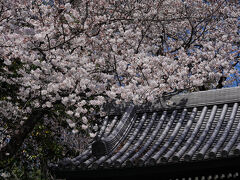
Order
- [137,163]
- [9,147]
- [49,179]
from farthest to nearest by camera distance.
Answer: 1. [49,179]
2. [9,147]
3. [137,163]

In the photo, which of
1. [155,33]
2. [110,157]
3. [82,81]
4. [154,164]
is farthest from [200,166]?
[155,33]

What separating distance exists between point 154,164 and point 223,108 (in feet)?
7.35

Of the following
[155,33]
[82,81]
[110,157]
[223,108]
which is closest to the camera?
[110,157]

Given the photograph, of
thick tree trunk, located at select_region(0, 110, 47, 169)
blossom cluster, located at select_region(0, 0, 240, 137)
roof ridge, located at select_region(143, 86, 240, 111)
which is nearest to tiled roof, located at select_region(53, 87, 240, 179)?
roof ridge, located at select_region(143, 86, 240, 111)

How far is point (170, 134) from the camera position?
634cm

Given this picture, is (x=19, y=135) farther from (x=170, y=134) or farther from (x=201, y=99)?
(x=201, y=99)

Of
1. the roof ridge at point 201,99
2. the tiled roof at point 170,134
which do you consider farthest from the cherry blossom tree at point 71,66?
the tiled roof at point 170,134

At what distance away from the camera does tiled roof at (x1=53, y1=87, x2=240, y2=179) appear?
Answer: 17.0 ft

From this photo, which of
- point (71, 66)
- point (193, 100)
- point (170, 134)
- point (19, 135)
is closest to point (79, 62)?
point (71, 66)

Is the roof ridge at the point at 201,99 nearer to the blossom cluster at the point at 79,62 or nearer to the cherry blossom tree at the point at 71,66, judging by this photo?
the blossom cluster at the point at 79,62

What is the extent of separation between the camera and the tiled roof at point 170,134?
17.0 feet

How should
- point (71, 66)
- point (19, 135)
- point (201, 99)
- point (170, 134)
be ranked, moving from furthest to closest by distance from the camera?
point (19, 135), point (71, 66), point (201, 99), point (170, 134)

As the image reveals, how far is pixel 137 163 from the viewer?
16.9 ft

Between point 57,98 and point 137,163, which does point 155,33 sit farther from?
point 137,163
